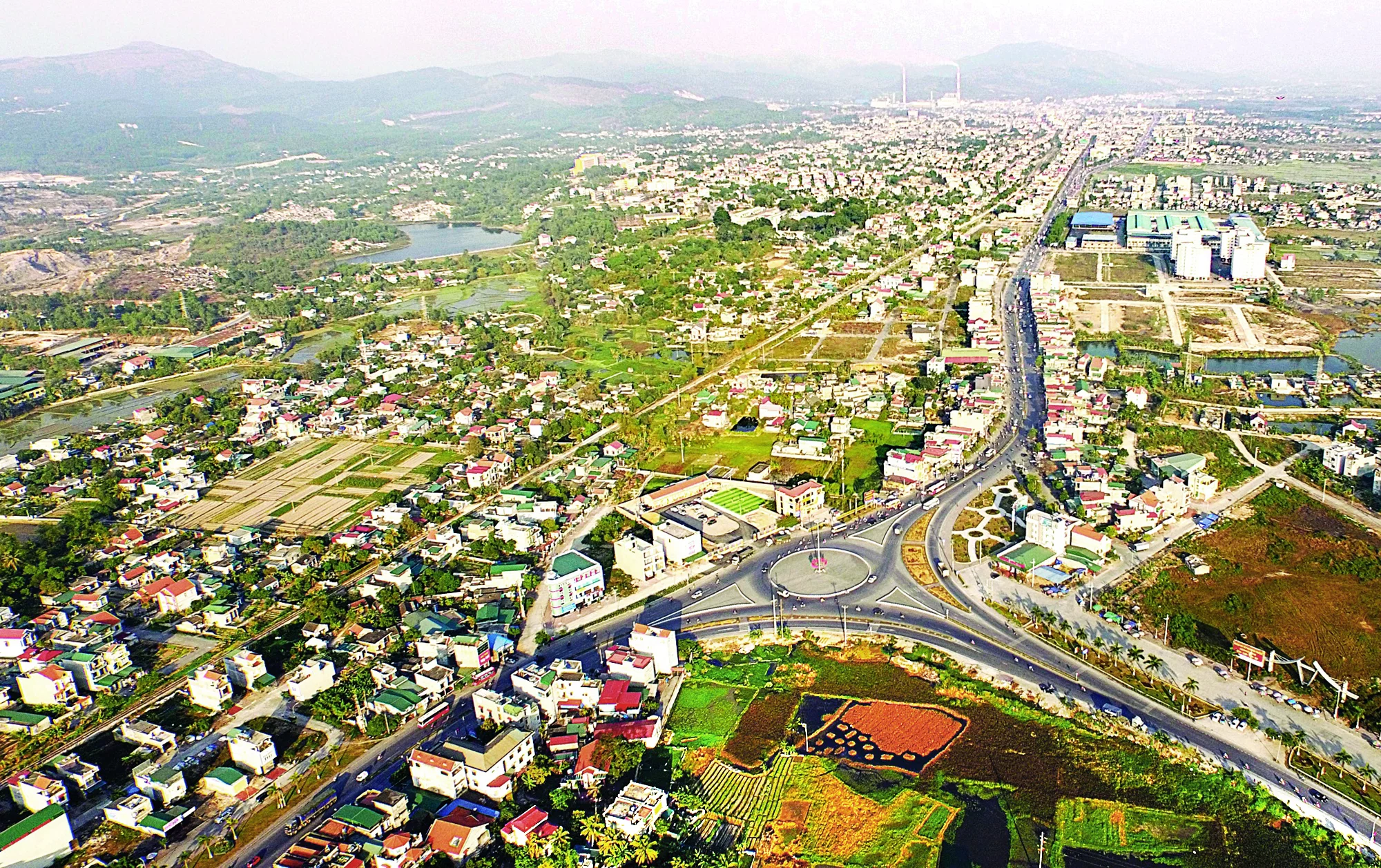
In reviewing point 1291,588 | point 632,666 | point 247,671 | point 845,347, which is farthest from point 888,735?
point 845,347

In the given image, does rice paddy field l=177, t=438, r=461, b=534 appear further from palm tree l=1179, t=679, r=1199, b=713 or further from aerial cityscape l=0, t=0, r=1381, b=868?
palm tree l=1179, t=679, r=1199, b=713

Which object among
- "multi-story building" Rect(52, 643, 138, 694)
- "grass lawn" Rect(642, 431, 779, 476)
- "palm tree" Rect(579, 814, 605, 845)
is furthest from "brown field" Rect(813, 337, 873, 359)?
"palm tree" Rect(579, 814, 605, 845)

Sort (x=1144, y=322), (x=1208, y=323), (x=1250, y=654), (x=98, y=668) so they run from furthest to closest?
(x=1144, y=322), (x=1208, y=323), (x=98, y=668), (x=1250, y=654)

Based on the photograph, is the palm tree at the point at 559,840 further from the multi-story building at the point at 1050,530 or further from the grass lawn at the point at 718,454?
the grass lawn at the point at 718,454

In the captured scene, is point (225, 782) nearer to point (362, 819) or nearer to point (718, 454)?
point (362, 819)

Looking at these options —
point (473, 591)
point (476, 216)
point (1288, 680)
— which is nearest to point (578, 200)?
point (476, 216)

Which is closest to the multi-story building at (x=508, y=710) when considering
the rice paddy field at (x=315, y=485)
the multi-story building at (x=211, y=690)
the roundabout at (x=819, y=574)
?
the multi-story building at (x=211, y=690)

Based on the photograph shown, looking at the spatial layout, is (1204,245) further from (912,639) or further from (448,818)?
(448,818)
